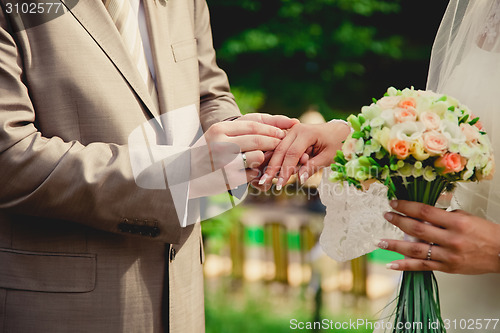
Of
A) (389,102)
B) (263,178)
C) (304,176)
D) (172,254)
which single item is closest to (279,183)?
(263,178)

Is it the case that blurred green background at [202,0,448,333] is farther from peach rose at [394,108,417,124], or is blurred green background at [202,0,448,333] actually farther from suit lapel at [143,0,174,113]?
peach rose at [394,108,417,124]

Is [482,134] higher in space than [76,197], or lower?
higher

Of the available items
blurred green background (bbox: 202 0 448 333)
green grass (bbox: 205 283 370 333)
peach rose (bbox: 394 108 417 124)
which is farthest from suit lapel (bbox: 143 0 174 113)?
green grass (bbox: 205 283 370 333)

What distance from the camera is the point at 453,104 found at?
1625mm

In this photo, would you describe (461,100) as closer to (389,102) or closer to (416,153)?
(389,102)

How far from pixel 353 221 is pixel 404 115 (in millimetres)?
687

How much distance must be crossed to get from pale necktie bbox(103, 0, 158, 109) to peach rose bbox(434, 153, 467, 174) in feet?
3.30

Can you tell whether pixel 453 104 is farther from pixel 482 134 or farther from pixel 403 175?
pixel 403 175

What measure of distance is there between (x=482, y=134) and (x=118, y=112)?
1.12 m

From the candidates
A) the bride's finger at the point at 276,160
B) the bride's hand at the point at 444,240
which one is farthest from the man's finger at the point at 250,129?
the bride's hand at the point at 444,240

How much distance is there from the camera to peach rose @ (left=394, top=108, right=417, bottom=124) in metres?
1.54

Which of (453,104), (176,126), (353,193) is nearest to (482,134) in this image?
(453,104)

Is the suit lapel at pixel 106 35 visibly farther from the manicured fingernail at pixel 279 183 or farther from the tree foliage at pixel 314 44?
the tree foliage at pixel 314 44

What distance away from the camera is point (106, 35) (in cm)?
182
